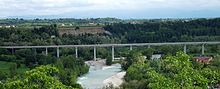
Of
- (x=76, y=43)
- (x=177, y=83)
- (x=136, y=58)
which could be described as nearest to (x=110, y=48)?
(x=76, y=43)

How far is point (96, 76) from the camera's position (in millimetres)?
49312

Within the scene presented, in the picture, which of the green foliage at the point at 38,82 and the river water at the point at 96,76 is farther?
the river water at the point at 96,76

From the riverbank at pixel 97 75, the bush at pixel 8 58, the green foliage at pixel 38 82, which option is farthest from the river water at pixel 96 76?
the green foliage at pixel 38 82

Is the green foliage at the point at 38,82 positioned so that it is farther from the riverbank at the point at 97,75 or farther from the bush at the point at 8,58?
the bush at the point at 8,58

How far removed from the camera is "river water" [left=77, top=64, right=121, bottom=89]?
41.9m

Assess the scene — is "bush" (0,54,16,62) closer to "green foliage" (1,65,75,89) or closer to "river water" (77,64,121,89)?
"river water" (77,64,121,89)

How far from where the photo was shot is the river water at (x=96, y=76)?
137 feet

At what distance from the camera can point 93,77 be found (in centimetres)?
4844

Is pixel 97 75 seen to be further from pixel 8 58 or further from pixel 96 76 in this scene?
pixel 8 58

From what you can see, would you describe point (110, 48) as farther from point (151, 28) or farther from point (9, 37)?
point (151, 28)

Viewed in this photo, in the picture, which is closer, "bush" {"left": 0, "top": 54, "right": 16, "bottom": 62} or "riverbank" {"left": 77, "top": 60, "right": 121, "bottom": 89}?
"riverbank" {"left": 77, "top": 60, "right": 121, "bottom": 89}

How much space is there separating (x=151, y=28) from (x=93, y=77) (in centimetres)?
4435

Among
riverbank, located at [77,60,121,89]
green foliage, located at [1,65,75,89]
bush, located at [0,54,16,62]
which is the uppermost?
green foliage, located at [1,65,75,89]

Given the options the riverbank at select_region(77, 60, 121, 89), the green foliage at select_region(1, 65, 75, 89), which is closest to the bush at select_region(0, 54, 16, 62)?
the riverbank at select_region(77, 60, 121, 89)
